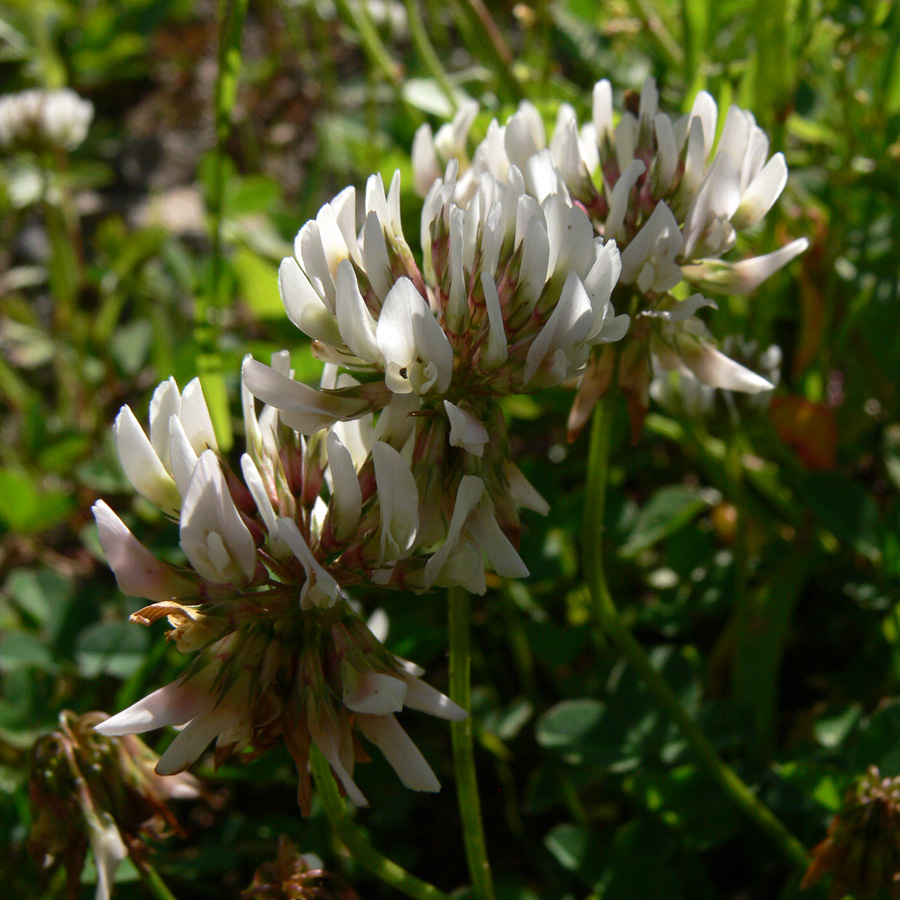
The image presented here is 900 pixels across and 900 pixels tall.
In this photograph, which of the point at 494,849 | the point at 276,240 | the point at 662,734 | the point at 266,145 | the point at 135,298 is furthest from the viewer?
the point at 266,145

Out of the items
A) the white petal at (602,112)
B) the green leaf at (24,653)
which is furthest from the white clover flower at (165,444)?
the green leaf at (24,653)

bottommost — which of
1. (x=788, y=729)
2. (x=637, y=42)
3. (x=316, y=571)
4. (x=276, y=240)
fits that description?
(x=788, y=729)

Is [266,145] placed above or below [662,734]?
above

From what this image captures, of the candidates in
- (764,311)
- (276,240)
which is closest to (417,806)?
(764,311)

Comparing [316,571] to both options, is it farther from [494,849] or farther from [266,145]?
[266,145]

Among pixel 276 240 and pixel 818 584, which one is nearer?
pixel 818 584

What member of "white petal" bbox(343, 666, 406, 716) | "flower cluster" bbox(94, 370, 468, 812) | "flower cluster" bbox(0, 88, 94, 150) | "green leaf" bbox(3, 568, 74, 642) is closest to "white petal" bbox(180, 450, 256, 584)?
"flower cluster" bbox(94, 370, 468, 812)

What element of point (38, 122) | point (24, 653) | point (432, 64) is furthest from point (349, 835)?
point (38, 122)
